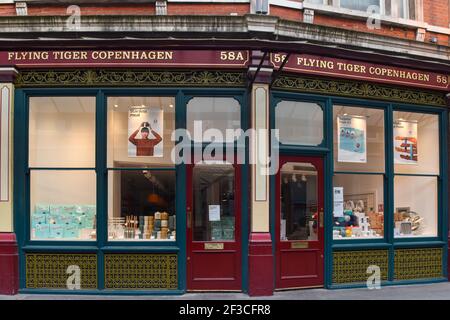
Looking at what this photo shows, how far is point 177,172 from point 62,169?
2.14m

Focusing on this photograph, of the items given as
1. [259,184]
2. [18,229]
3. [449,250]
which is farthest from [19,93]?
[449,250]

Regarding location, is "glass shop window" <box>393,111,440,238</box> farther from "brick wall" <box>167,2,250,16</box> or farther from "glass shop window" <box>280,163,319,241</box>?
"brick wall" <box>167,2,250,16</box>

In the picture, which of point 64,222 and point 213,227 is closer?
point 213,227

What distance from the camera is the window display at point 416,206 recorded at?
1061cm

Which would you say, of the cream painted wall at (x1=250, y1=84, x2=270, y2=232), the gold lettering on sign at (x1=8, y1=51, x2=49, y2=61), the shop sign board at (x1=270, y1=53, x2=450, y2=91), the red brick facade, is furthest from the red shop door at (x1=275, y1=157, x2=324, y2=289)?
the gold lettering on sign at (x1=8, y1=51, x2=49, y2=61)

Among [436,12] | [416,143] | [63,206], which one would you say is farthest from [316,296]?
[436,12]

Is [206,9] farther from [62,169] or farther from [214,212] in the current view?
[62,169]

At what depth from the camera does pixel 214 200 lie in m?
9.30

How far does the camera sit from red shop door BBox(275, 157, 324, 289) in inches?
371

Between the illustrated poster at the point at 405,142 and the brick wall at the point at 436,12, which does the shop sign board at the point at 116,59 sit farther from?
the brick wall at the point at 436,12

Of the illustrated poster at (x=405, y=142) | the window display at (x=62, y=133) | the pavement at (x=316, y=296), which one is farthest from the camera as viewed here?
the illustrated poster at (x=405, y=142)

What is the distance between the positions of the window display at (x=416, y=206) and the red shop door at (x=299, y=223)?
1944 millimetres

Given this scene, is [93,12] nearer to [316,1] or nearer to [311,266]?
[316,1]

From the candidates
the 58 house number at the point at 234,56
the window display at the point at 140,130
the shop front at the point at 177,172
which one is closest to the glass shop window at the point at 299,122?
the shop front at the point at 177,172
